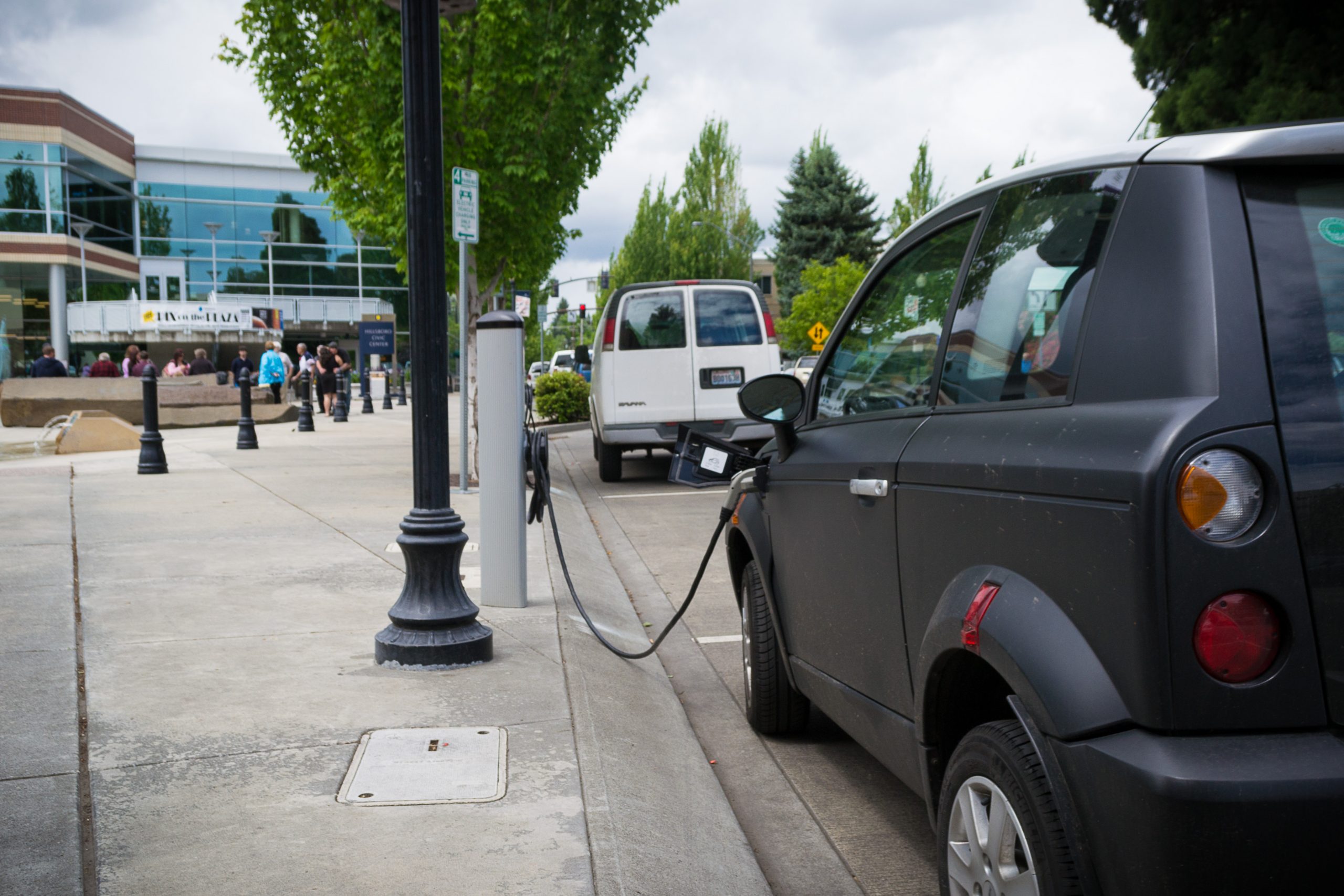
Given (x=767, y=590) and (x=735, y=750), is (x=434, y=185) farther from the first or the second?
(x=735, y=750)

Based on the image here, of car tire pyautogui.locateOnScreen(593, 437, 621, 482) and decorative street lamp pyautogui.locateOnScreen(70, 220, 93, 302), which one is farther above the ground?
decorative street lamp pyautogui.locateOnScreen(70, 220, 93, 302)

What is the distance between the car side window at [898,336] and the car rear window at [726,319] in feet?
31.9

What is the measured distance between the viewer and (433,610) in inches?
198

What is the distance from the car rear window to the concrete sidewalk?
635 cm

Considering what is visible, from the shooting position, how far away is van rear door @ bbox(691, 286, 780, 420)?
45.0ft

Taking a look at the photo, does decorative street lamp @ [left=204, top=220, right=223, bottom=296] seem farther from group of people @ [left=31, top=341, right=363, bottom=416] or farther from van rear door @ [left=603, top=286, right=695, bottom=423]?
van rear door @ [left=603, top=286, right=695, bottom=423]

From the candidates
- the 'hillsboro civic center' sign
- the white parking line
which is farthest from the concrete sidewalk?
the 'hillsboro civic center' sign

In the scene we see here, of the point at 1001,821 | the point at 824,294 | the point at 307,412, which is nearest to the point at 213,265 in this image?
the point at 824,294

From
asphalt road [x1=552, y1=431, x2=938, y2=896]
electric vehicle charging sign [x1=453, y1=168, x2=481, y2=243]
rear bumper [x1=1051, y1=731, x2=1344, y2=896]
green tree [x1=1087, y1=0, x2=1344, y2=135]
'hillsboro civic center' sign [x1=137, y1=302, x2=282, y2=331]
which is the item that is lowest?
asphalt road [x1=552, y1=431, x2=938, y2=896]

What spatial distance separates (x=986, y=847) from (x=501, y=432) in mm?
3930

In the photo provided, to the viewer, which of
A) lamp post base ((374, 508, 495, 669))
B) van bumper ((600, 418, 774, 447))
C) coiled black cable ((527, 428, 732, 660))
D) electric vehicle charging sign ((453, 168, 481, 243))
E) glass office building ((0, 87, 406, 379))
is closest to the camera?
lamp post base ((374, 508, 495, 669))

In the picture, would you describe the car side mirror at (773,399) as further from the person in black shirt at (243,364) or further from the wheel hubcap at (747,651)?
the person in black shirt at (243,364)

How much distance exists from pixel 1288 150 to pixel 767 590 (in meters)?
2.49

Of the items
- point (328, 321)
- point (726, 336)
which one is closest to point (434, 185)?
point (726, 336)
